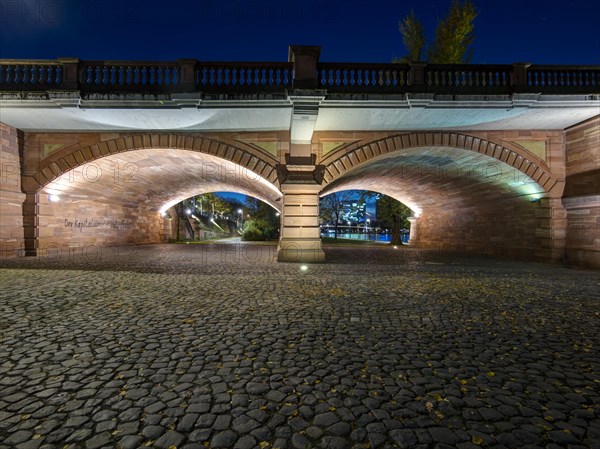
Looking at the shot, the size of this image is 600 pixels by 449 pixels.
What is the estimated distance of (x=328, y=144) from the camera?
1218cm

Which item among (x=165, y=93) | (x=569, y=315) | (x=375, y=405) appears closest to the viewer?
(x=375, y=405)

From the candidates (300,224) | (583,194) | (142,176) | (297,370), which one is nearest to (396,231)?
(583,194)

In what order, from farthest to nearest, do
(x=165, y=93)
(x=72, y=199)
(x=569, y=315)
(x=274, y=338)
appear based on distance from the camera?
(x=72, y=199)
(x=165, y=93)
(x=569, y=315)
(x=274, y=338)

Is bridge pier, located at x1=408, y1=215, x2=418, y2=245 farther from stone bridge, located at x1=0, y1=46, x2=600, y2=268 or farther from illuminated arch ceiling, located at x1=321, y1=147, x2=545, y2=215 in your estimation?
stone bridge, located at x1=0, y1=46, x2=600, y2=268

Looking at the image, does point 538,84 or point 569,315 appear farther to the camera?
point 538,84

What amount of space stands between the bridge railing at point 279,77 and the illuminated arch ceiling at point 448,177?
2665 mm

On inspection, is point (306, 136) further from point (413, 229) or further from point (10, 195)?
point (413, 229)

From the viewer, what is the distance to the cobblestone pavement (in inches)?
80.4

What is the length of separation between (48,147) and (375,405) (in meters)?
15.1

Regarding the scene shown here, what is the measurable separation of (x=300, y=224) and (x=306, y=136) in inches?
127

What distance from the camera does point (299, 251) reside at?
38.4ft

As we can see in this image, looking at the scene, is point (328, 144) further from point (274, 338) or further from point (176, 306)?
point (274, 338)

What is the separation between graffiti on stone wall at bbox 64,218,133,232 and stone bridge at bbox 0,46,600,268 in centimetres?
12

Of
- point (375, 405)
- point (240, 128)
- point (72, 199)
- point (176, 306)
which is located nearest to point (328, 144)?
point (240, 128)
